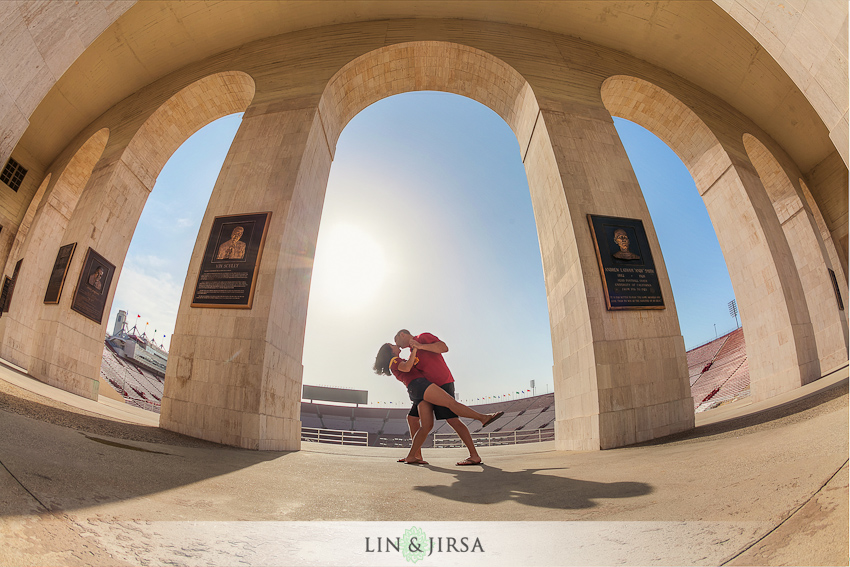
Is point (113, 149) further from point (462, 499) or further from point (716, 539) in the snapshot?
point (716, 539)

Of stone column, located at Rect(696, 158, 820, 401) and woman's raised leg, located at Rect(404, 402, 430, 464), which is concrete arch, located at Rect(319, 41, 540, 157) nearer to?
stone column, located at Rect(696, 158, 820, 401)

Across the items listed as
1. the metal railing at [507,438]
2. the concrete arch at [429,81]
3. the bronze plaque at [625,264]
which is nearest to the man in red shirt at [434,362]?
the bronze plaque at [625,264]

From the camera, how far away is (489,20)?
1101cm

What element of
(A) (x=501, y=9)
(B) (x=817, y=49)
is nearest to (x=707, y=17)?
(A) (x=501, y=9)

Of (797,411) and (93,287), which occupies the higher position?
(93,287)

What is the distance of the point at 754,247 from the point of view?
1020 cm

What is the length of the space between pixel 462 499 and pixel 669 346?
6324 mm

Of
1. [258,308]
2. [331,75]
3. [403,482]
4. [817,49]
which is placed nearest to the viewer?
[817,49]

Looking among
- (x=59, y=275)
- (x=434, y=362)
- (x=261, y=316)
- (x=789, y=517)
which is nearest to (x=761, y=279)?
(x=434, y=362)

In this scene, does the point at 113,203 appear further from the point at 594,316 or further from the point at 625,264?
the point at 625,264

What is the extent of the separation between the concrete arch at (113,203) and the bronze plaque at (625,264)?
9912 millimetres

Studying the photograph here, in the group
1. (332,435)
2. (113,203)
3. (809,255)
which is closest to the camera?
(113,203)

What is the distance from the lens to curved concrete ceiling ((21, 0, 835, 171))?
10.3 meters

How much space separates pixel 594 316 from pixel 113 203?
12.5 metres
